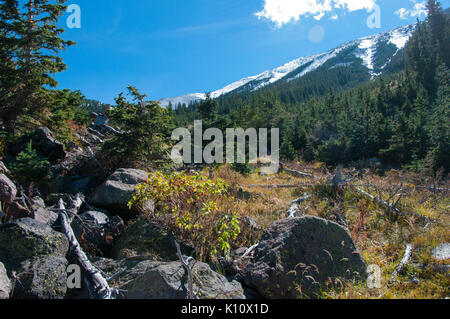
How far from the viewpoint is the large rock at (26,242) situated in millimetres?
3028

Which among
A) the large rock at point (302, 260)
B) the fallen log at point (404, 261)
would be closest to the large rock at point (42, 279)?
the large rock at point (302, 260)

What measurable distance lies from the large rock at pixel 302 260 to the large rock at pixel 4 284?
2.66 meters

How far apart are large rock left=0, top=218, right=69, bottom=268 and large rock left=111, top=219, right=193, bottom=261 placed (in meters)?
0.81

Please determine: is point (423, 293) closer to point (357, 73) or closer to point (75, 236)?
point (75, 236)

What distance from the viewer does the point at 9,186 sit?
3.93 m

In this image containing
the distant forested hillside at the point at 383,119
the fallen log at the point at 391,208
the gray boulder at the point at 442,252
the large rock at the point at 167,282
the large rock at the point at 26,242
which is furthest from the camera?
the distant forested hillside at the point at 383,119

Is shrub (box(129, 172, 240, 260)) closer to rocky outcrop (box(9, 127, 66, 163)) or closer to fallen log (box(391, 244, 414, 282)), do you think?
fallen log (box(391, 244, 414, 282))

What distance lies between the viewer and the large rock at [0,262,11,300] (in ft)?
8.03

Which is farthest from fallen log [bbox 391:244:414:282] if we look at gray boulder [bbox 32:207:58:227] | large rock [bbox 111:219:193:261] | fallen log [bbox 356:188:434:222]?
gray boulder [bbox 32:207:58:227]

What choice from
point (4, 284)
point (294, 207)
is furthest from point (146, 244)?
point (294, 207)

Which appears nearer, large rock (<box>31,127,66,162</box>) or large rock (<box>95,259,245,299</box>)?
large rock (<box>95,259,245,299</box>)

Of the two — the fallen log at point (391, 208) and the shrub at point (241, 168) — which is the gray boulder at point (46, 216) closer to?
the fallen log at point (391, 208)

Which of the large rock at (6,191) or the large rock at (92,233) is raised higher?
the large rock at (6,191)
